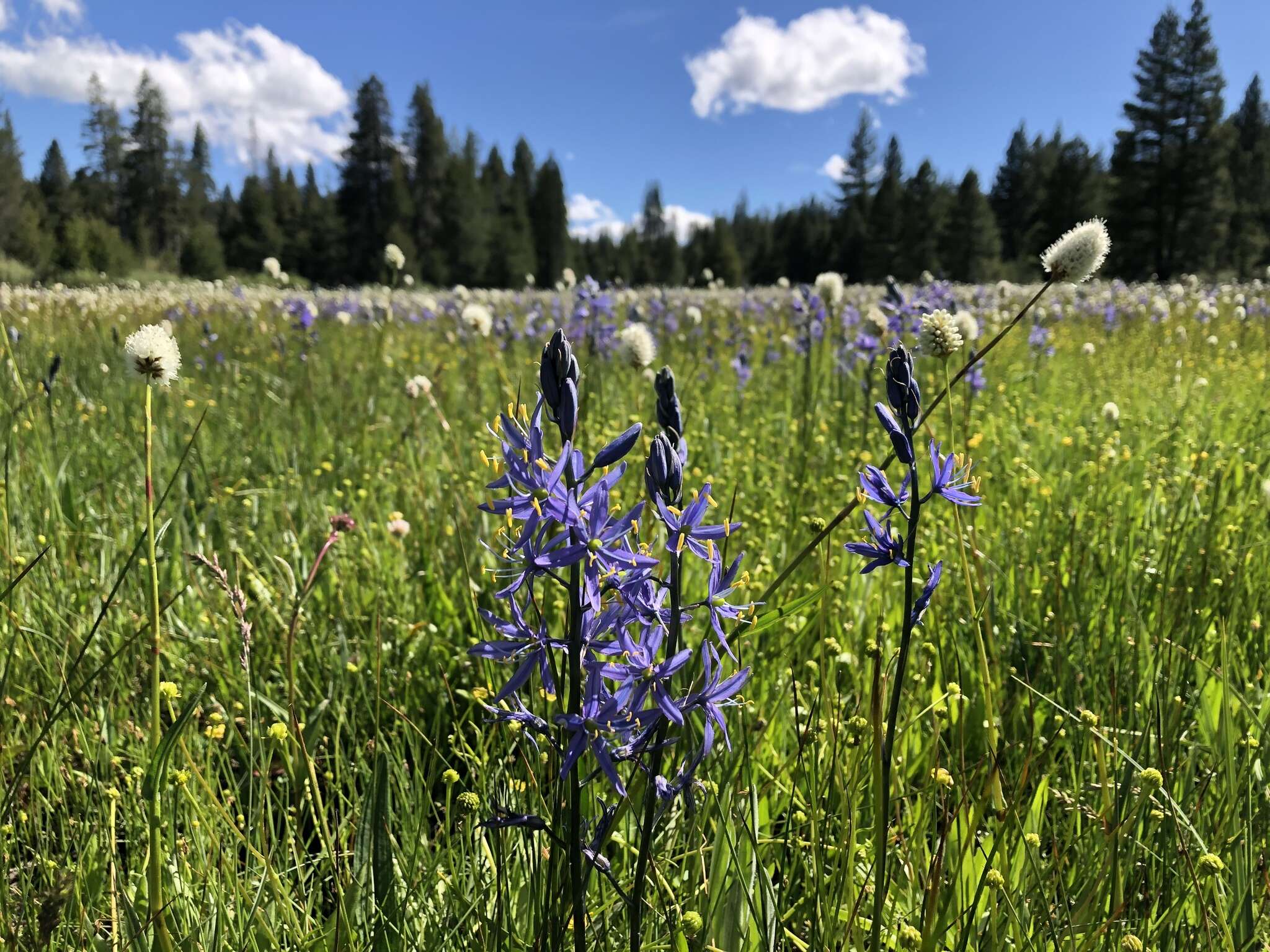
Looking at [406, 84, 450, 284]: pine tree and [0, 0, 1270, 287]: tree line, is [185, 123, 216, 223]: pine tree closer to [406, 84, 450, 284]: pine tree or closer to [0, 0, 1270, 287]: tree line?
[0, 0, 1270, 287]: tree line

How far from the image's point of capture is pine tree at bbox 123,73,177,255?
71.5 metres

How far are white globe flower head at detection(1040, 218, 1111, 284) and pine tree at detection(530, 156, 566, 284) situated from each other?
5787 cm

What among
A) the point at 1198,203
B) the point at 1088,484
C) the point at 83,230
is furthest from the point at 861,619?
the point at 83,230

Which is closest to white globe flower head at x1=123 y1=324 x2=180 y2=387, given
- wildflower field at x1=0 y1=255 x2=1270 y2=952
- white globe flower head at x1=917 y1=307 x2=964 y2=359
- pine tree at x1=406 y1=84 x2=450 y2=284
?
wildflower field at x1=0 y1=255 x2=1270 y2=952

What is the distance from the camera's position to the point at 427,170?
185ft

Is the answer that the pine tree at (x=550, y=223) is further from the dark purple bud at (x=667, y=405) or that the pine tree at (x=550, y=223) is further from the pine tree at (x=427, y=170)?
the dark purple bud at (x=667, y=405)

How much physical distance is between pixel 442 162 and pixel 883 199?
3285 centimetres

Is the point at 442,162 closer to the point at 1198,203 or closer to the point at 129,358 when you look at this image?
the point at 1198,203

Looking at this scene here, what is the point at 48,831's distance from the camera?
1346 millimetres

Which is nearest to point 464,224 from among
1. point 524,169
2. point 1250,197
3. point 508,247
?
point 508,247

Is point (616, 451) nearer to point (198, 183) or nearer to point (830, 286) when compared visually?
point (830, 286)

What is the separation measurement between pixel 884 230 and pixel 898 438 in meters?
52.0

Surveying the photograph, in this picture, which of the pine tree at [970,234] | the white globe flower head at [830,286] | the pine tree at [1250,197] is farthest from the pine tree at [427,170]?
the white globe flower head at [830,286]

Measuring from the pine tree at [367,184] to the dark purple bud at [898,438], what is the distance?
185ft
